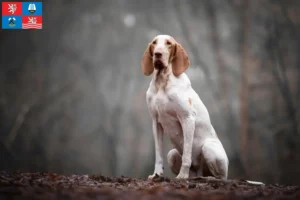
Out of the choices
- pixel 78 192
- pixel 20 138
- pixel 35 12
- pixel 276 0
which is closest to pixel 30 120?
pixel 20 138

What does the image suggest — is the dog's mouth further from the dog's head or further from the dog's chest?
the dog's chest

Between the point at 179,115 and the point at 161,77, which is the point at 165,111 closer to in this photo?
the point at 179,115

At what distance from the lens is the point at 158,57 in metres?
6.63

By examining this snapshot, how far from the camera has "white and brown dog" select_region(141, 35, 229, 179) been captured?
22.0 feet

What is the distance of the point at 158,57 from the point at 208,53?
4351mm

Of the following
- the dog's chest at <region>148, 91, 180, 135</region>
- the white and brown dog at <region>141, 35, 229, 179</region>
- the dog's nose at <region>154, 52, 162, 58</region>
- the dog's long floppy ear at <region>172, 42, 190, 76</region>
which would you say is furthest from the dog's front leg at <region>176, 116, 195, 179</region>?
the dog's nose at <region>154, 52, 162, 58</region>

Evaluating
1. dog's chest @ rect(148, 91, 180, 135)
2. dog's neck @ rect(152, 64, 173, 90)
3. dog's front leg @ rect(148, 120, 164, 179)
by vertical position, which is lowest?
dog's front leg @ rect(148, 120, 164, 179)

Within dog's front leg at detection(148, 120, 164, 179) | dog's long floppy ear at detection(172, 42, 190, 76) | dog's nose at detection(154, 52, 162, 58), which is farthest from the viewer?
dog's long floppy ear at detection(172, 42, 190, 76)

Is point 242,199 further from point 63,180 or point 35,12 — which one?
point 35,12

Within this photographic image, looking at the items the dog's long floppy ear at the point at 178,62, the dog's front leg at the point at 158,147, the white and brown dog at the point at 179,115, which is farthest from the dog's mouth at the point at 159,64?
the dog's front leg at the point at 158,147

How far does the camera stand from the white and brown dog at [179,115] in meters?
6.69

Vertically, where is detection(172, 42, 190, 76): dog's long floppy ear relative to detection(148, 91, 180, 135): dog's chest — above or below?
above

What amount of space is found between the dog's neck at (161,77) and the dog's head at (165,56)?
0.26ft

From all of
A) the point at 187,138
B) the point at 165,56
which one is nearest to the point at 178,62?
the point at 165,56
